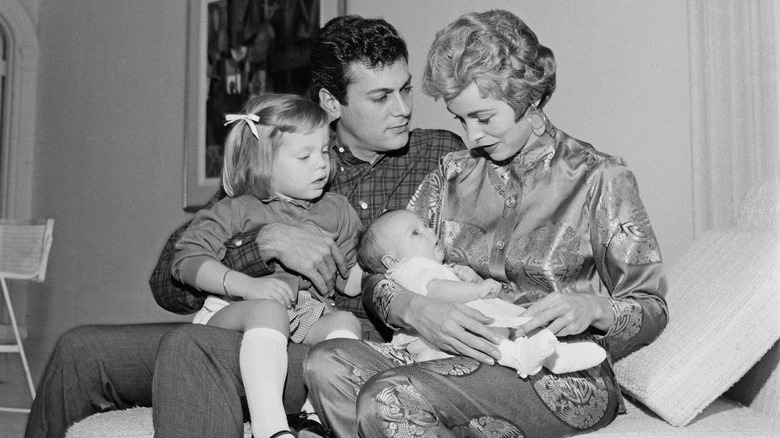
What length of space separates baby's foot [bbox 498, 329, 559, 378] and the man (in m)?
0.04

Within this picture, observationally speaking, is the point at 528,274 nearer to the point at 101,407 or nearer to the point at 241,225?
the point at 241,225

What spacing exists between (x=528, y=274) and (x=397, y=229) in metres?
0.34

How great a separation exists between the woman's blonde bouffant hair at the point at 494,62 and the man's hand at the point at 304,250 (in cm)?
48

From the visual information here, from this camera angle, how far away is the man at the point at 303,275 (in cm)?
170

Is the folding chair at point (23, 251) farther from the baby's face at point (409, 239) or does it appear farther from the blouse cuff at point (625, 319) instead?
the blouse cuff at point (625, 319)

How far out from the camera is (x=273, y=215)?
2.22 meters

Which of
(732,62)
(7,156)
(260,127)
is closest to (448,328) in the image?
(260,127)

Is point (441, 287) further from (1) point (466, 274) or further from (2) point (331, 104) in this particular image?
(2) point (331, 104)

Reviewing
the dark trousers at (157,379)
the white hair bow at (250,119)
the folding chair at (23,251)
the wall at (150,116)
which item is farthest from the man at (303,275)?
the folding chair at (23,251)

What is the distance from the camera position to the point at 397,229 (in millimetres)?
1983

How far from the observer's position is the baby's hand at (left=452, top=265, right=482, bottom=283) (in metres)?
1.87

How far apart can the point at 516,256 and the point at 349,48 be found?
0.92 m

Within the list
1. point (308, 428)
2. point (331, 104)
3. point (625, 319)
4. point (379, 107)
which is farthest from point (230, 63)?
point (625, 319)

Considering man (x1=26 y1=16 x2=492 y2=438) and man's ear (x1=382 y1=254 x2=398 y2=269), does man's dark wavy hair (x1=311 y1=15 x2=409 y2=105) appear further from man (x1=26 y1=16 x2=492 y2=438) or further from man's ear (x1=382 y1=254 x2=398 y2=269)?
man's ear (x1=382 y1=254 x2=398 y2=269)
